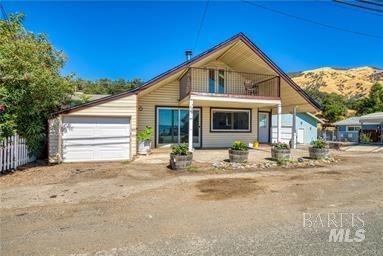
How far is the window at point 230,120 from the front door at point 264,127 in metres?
1.45

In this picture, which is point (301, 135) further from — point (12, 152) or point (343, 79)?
point (343, 79)

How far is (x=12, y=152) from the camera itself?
9.99 m

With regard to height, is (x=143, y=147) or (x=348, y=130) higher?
(x=348, y=130)

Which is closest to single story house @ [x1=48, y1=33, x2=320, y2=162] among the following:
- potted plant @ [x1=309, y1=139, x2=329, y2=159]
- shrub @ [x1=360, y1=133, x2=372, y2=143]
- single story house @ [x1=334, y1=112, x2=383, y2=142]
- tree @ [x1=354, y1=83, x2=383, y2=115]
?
potted plant @ [x1=309, y1=139, x2=329, y2=159]

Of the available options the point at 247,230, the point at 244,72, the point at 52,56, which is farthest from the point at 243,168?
the point at 52,56

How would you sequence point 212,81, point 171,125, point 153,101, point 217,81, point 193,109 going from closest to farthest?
point 153,101 → point 171,125 → point 193,109 → point 212,81 → point 217,81

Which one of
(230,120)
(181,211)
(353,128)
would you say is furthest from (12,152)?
(353,128)

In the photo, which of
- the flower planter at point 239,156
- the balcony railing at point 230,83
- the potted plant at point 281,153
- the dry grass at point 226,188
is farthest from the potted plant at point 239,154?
the balcony railing at point 230,83

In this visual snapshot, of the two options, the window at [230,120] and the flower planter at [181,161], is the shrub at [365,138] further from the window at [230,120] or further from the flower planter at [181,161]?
the flower planter at [181,161]

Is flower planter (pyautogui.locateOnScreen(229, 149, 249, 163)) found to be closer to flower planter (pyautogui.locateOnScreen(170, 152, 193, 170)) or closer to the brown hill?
flower planter (pyautogui.locateOnScreen(170, 152, 193, 170))

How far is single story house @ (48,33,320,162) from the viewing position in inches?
474

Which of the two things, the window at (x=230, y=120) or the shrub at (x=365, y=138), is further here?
the shrub at (x=365, y=138)

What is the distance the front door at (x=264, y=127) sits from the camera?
1889 centimetres

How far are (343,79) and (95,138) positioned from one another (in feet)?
329
